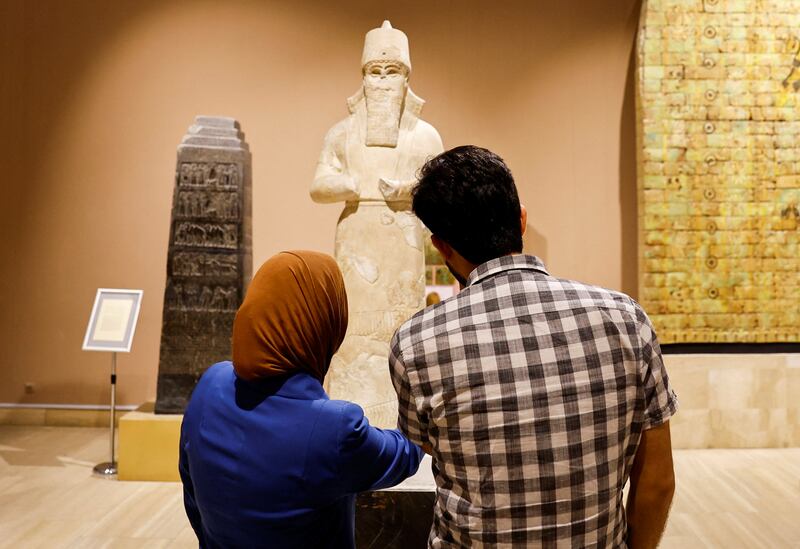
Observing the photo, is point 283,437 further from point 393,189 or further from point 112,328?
point 112,328

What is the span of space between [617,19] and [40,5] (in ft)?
13.9

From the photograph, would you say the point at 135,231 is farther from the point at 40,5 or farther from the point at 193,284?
the point at 40,5

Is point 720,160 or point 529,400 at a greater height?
point 720,160

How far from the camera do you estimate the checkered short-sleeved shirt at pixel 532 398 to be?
3.82 ft

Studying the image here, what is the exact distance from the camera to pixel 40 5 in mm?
5441

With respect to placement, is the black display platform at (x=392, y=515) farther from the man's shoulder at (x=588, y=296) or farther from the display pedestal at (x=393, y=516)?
the man's shoulder at (x=588, y=296)

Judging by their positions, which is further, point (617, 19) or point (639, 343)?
point (617, 19)

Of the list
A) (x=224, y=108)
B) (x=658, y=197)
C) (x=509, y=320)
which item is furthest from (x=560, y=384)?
(x=224, y=108)

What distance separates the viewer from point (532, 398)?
1.16m

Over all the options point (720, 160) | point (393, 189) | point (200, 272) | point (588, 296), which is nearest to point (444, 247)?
point (588, 296)

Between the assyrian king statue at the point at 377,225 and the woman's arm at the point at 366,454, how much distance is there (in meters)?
2.66

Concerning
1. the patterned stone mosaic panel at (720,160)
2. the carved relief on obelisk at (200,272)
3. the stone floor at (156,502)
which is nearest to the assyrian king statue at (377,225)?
the carved relief on obelisk at (200,272)

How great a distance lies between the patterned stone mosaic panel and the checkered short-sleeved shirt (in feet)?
13.4

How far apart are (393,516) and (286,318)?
37.4 inches
